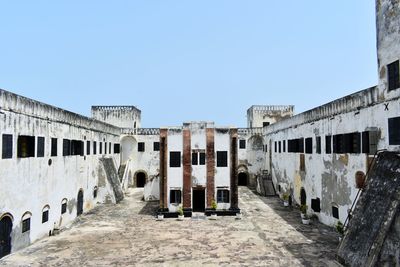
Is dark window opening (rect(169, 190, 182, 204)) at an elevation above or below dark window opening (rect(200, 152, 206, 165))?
below

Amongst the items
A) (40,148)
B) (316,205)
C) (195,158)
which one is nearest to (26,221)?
(40,148)

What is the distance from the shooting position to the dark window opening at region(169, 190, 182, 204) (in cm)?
2183

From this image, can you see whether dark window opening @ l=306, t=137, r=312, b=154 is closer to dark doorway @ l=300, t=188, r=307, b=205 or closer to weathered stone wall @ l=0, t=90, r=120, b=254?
dark doorway @ l=300, t=188, r=307, b=205

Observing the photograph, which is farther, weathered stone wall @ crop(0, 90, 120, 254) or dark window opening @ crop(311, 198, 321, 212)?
dark window opening @ crop(311, 198, 321, 212)

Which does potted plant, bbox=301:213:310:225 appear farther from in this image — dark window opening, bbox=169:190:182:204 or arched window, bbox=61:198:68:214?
arched window, bbox=61:198:68:214

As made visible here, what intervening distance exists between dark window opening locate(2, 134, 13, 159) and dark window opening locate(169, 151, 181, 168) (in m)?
10.6

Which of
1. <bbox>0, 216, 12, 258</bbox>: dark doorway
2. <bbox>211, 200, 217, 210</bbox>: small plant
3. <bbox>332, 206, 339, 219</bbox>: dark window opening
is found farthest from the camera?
<bbox>211, 200, 217, 210</bbox>: small plant

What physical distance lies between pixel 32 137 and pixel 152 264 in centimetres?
838

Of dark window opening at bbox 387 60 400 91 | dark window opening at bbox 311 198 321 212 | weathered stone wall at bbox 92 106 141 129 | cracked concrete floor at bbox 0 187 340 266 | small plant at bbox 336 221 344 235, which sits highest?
weathered stone wall at bbox 92 106 141 129

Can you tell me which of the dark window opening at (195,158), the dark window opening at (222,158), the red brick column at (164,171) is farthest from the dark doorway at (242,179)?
the red brick column at (164,171)

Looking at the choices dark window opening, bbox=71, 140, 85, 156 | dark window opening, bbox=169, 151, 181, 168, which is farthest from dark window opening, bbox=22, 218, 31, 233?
dark window opening, bbox=169, 151, 181, 168

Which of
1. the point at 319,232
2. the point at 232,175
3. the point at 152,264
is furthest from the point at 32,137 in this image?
the point at 319,232

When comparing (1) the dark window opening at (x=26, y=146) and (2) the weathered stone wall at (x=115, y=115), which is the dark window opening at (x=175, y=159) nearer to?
(1) the dark window opening at (x=26, y=146)

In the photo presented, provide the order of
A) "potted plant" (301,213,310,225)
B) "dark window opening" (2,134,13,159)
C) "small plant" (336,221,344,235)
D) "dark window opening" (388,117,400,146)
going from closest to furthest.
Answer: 1. "dark window opening" (388,117,400,146)
2. "dark window opening" (2,134,13,159)
3. "small plant" (336,221,344,235)
4. "potted plant" (301,213,310,225)
